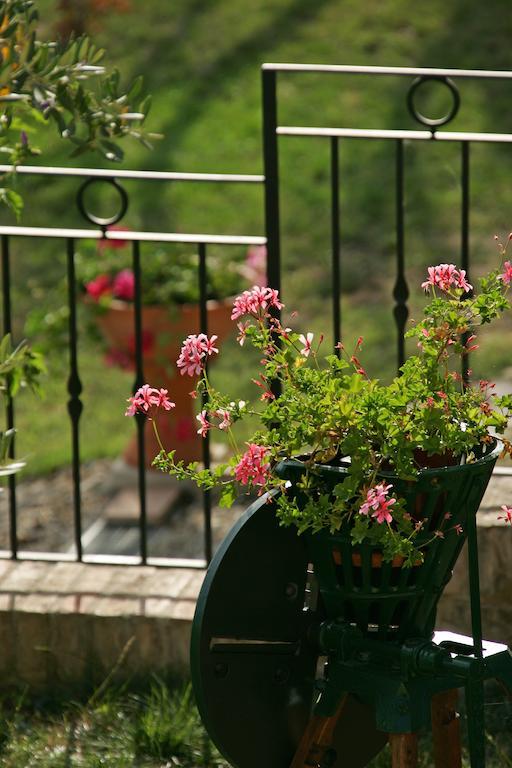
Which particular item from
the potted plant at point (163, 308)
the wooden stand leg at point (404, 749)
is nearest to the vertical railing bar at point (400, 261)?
the wooden stand leg at point (404, 749)

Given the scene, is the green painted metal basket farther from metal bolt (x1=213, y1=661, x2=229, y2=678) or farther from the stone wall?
the stone wall

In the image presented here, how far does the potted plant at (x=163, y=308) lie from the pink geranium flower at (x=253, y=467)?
9.59 feet

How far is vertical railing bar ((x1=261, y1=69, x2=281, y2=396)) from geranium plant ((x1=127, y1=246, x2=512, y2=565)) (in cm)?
108

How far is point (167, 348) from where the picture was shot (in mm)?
5684

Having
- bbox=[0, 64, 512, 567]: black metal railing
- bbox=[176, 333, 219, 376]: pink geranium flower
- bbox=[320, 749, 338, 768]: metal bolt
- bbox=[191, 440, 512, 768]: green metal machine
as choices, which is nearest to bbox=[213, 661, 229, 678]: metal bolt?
A: bbox=[191, 440, 512, 768]: green metal machine

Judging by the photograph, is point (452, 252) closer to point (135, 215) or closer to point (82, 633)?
point (135, 215)

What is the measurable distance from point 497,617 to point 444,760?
2.95ft

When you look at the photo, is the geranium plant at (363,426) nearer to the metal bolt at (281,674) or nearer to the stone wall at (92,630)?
the metal bolt at (281,674)

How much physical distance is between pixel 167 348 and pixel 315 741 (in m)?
3.05

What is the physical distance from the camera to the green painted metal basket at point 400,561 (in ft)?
8.43

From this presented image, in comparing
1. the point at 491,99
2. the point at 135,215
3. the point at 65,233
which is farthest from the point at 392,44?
the point at 65,233

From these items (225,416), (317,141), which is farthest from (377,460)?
(317,141)

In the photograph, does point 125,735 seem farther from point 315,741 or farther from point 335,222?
point 335,222

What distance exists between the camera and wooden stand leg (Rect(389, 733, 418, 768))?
2668 mm
